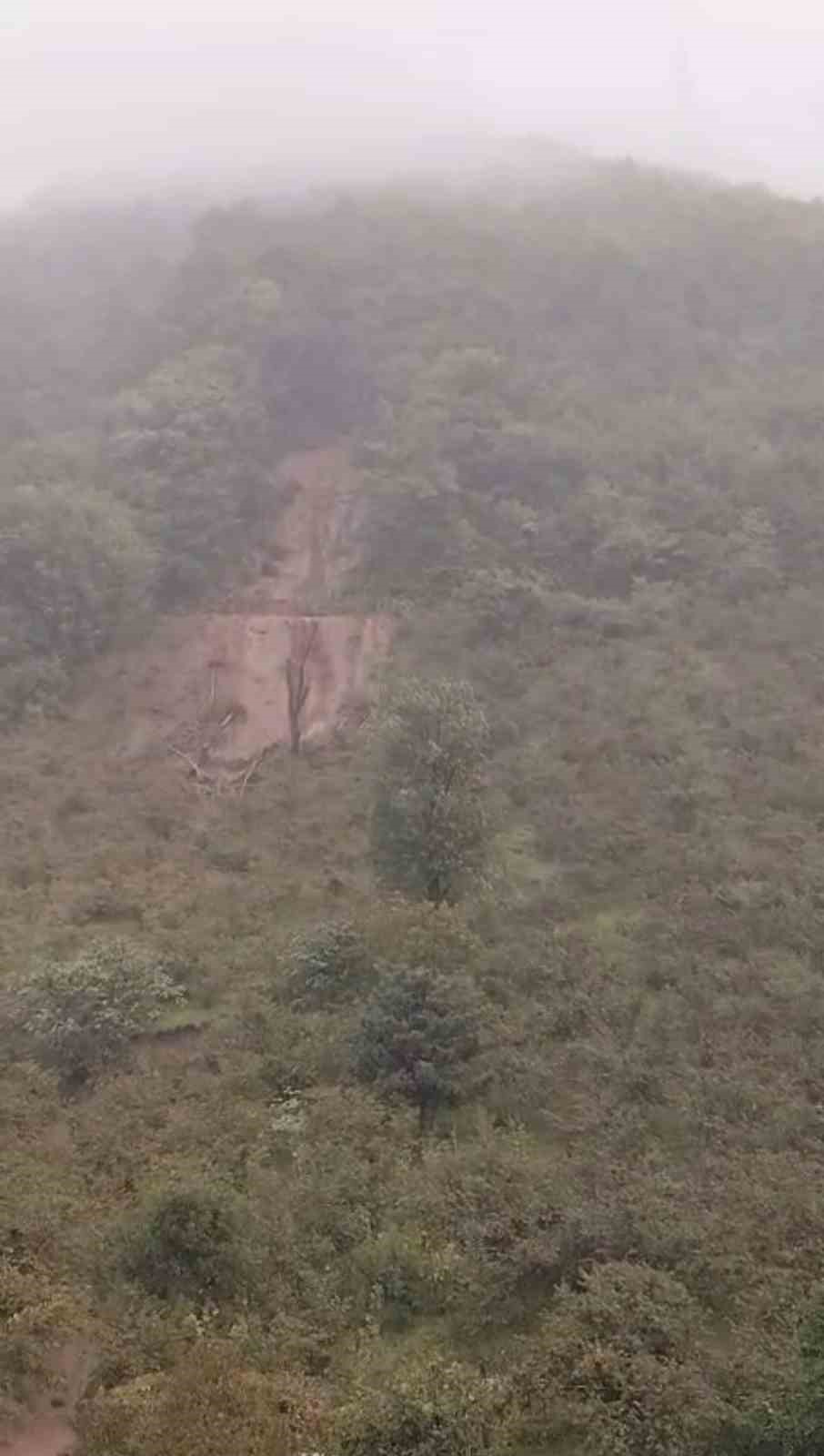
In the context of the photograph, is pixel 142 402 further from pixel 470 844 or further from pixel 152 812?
pixel 470 844

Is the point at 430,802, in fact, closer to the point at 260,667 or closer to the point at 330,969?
the point at 330,969

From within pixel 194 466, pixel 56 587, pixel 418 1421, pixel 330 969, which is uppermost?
pixel 194 466

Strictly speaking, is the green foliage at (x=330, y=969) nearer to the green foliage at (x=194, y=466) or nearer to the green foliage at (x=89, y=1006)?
the green foliage at (x=89, y=1006)

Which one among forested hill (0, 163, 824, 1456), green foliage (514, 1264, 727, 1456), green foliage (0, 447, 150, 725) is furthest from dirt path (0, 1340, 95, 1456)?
green foliage (0, 447, 150, 725)

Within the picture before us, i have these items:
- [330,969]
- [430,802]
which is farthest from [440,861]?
[330,969]

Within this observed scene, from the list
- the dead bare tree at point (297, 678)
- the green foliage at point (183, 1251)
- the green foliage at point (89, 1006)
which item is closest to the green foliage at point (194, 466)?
the dead bare tree at point (297, 678)

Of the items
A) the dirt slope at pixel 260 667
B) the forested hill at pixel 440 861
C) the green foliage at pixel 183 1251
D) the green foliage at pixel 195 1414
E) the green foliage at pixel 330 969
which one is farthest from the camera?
the dirt slope at pixel 260 667

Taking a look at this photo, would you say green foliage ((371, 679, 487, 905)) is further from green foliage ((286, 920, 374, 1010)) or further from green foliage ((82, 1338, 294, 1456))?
green foliage ((82, 1338, 294, 1456))
